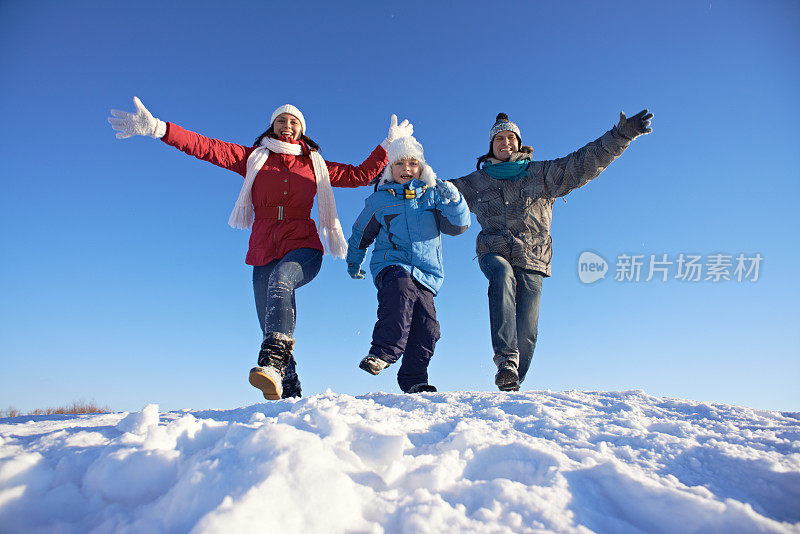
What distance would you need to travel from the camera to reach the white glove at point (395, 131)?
4.56 meters

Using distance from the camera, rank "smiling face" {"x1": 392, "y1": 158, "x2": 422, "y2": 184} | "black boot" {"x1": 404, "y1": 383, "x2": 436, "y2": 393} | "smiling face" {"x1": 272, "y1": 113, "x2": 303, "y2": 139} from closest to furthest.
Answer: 1. "black boot" {"x1": 404, "y1": 383, "x2": 436, "y2": 393}
2. "smiling face" {"x1": 392, "y1": 158, "x2": 422, "y2": 184}
3. "smiling face" {"x1": 272, "y1": 113, "x2": 303, "y2": 139}

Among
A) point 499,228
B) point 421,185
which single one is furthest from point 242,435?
point 499,228

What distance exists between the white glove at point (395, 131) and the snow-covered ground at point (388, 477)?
3218 millimetres

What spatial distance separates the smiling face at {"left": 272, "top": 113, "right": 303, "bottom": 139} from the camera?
4.22 m

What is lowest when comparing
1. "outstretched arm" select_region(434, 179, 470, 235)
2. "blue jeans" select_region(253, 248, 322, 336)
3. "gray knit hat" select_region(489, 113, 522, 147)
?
"blue jeans" select_region(253, 248, 322, 336)

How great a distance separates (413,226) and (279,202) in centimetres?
116

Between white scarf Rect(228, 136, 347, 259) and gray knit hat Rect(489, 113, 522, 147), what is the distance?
1740 millimetres

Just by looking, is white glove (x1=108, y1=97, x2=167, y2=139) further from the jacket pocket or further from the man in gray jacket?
the jacket pocket

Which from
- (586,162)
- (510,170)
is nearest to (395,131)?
(510,170)

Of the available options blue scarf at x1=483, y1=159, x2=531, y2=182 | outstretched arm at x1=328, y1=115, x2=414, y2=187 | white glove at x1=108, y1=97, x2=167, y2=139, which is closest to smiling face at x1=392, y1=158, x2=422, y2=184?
outstretched arm at x1=328, y1=115, x2=414, y2=187

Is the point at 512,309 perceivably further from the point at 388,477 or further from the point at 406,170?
the point at 388,477

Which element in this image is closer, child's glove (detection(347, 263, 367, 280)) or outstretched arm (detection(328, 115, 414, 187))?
child's glove (detection(347, 263, 367, 280))

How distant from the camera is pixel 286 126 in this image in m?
4.25

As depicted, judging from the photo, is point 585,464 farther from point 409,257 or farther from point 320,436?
point 409,257
